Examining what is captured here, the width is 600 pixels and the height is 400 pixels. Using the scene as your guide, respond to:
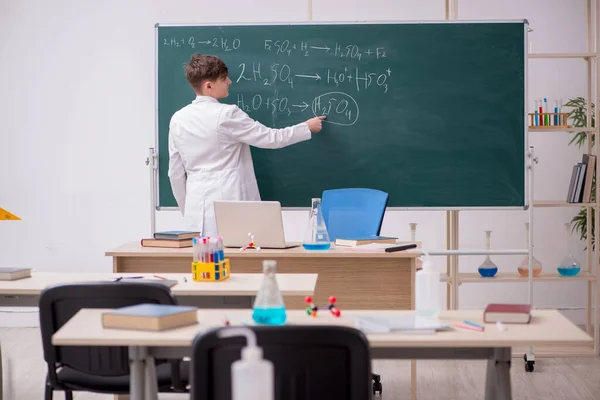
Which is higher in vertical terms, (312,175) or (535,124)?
(535,124)

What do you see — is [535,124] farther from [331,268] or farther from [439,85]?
[331,268]

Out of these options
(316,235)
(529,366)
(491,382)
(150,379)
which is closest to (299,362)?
(150,379)

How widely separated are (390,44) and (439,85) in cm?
38

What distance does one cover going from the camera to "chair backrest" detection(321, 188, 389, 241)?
4.34 meters

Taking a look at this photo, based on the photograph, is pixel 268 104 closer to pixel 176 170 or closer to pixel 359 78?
pixel 359 78

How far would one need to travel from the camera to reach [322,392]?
171cm

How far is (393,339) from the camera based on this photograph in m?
1.97

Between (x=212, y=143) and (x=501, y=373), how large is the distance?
2590 mm

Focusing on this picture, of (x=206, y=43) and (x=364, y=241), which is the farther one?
(x=206, y=43)

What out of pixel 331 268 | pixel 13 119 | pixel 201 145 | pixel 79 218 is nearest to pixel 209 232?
pixel 201 145

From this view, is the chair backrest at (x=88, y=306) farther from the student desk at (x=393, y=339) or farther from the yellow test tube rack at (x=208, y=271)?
the yellow test tube rack at (x=208, y=271)

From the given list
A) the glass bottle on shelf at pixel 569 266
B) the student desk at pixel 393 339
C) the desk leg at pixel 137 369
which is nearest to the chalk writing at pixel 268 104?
the glass bottle on shelf at pixel 569 266

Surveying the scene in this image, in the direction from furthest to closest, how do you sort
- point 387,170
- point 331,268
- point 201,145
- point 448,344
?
point 387,170 < point 201,145 < point 331,268 < point 448,344

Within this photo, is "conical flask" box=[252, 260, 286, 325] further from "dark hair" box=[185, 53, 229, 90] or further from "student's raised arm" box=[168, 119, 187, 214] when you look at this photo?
"student's raised arm" box=[168, 119, 187, 214]
